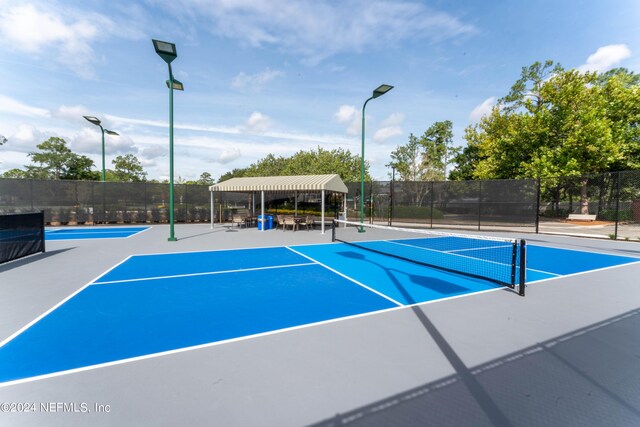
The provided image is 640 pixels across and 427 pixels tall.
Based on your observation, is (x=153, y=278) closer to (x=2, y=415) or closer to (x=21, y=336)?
(x=21, y=336)

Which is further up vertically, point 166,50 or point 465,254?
point 166,50

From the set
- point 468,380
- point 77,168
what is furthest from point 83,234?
point 77,168

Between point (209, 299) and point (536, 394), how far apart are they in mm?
4986

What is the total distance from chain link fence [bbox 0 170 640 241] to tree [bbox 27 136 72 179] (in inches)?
1536

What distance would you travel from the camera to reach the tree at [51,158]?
47844mm

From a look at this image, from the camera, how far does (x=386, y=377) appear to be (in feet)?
10.0

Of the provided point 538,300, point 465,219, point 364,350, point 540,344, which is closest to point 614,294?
point 538,300

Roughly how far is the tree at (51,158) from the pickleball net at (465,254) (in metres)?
57.6

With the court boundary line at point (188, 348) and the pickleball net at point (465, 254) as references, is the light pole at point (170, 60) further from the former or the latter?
the court boundary line at point (188, 348)

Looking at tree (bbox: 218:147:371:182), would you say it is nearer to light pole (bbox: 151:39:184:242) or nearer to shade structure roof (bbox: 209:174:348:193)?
shade structure roof (bbox: 209:174:348:193)

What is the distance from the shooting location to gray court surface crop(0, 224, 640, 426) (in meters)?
2.53

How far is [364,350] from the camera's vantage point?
11.9 feet

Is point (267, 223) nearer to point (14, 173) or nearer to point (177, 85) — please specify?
point (177, 85)

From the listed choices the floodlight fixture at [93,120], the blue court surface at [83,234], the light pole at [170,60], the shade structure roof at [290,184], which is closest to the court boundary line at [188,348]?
the light pole at [170,60]
